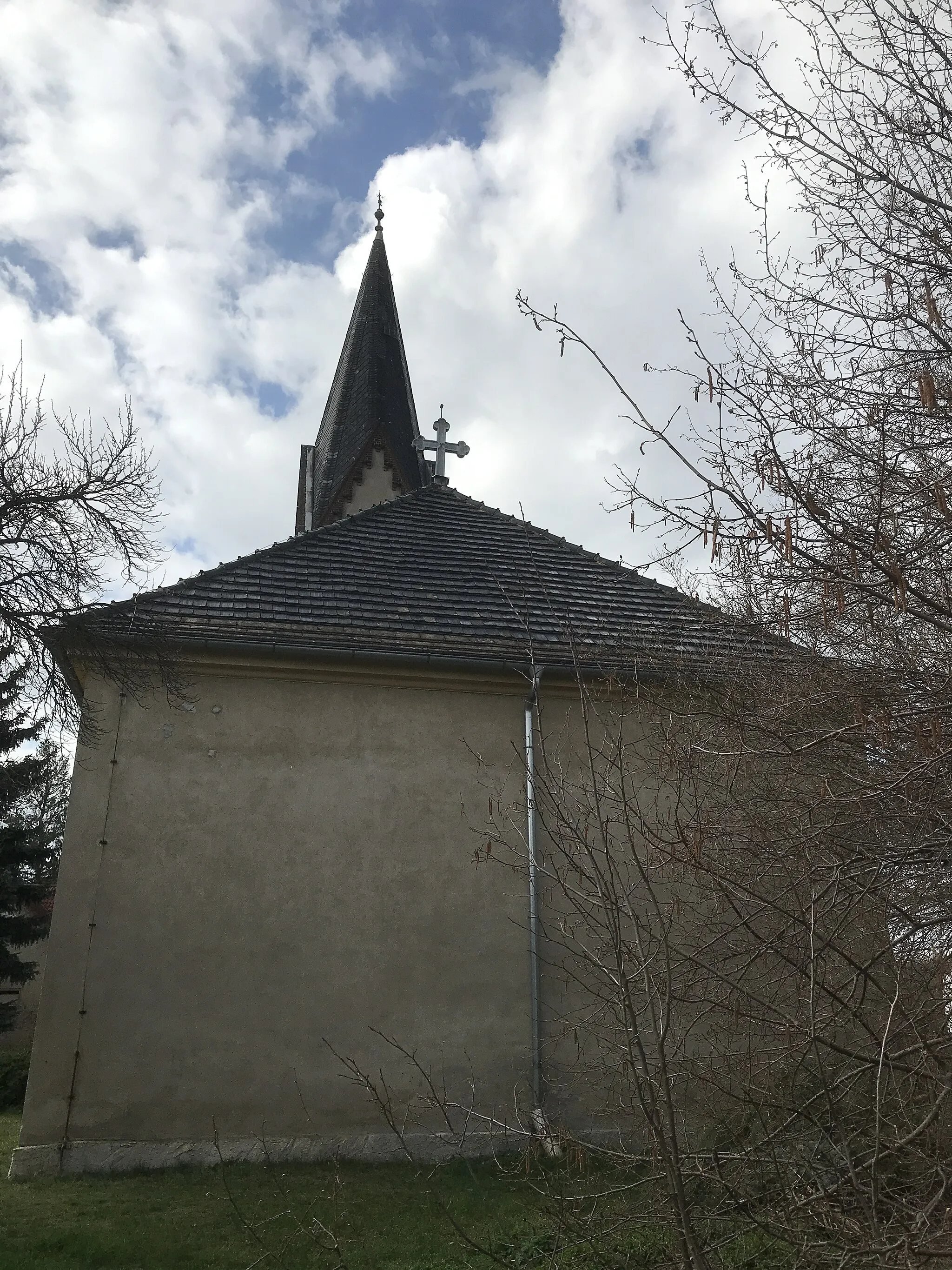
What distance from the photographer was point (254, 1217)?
6.68 metres

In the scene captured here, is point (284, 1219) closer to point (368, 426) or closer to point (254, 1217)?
point (254, 1217)

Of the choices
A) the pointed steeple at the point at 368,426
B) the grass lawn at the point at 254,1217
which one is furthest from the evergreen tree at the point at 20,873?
the grass lawn at the point at 254,1217

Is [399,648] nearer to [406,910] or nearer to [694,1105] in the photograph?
[406,910]

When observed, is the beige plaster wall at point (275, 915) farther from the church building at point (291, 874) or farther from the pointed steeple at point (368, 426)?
the pointed steeple at point (368, 426)

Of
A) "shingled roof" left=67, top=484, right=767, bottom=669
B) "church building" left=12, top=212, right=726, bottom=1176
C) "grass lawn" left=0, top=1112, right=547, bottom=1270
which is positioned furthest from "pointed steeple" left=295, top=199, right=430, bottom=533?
"grass lawn" left=0, top=1112, right=547, bottom=1270

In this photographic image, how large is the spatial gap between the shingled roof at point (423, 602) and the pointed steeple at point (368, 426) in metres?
8.74

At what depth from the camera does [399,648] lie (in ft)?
32.0

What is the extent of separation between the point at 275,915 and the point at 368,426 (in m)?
15.4

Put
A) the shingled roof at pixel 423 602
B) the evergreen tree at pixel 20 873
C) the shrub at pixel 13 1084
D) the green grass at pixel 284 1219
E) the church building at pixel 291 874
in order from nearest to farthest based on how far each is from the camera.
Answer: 1. the green grass at pixel 284 1219
2. the church building at pixel 291 874
3. the shingled roof at pixel 423 602
4. the shrub at pixel 13 1084
5. the evergreen tree at pixel 20 873

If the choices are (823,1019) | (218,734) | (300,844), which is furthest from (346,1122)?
(823,1019)

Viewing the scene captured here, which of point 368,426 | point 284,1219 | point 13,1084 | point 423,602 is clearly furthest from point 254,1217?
point 368,426

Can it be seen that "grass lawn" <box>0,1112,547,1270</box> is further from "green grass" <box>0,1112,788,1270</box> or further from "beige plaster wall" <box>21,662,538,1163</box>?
"beige plaster wall" <box>21,662,538,1163</box>

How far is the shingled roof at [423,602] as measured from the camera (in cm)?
950

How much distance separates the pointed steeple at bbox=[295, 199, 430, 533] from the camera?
849 inches
